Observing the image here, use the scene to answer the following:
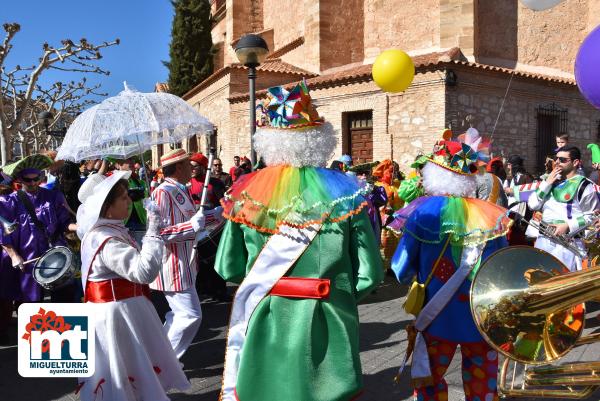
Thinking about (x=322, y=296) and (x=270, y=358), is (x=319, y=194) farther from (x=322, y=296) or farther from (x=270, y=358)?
(x=270, y=358)

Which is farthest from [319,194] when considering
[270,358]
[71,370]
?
[71,370]

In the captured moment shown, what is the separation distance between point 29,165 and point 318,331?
415 cm

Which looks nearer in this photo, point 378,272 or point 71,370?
point 378,272

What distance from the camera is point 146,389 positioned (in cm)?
307

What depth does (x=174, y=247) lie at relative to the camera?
4.23 meters

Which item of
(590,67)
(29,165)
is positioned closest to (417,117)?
(29,165)

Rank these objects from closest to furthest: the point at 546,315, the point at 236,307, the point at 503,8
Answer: the point at 546,315, the point at 236,307, the point at 503,8

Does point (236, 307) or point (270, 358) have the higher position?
point (236, 307)

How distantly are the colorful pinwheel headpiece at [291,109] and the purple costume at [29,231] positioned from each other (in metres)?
3.61

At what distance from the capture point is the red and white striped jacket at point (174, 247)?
4.16 m

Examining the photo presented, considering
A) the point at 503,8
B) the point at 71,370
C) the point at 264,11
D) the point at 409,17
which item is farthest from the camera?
the point at 264,11

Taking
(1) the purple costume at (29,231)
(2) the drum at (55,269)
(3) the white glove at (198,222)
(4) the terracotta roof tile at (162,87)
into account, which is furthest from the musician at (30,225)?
(4) the terracotta roof tile at (162,87)

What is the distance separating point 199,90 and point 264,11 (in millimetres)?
6642

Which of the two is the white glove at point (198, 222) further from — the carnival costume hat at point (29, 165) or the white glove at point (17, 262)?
the carnival costume hat at point (29, 165)
